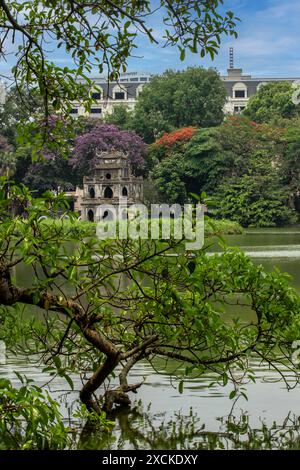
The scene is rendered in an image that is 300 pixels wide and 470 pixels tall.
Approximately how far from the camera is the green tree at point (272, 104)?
2063 inches

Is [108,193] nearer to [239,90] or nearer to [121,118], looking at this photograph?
[121,118]

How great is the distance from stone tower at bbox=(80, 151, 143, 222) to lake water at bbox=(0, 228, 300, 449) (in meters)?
35.9

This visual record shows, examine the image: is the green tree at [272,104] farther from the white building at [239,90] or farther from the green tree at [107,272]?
the green tree at [107,272]

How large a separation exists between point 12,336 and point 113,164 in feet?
126

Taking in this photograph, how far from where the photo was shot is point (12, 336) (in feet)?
18.9

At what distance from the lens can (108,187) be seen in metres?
44.3

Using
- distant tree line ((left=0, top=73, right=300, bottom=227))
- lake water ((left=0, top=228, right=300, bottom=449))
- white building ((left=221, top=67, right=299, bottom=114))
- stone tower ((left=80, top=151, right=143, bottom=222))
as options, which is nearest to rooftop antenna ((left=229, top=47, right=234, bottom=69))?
white building ((left=221, top=67, right=299, bottom=114))

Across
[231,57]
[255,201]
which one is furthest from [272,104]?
[231,57]

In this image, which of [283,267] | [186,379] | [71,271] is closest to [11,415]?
[71,271]

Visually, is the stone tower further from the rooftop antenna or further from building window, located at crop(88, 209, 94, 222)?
the rooftop antenna

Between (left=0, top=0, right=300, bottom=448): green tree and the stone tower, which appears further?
the stone tower

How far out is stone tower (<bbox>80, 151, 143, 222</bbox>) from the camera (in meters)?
43.6

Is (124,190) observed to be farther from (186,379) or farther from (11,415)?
(11,415)

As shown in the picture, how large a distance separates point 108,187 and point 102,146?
290 centimetres
